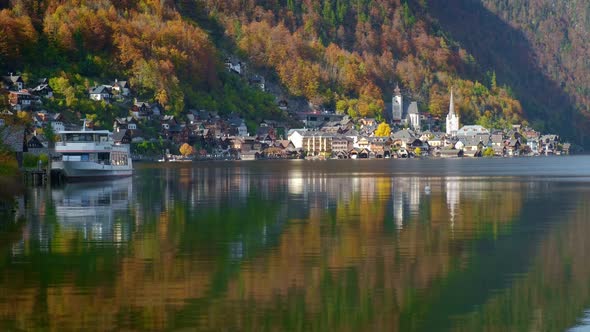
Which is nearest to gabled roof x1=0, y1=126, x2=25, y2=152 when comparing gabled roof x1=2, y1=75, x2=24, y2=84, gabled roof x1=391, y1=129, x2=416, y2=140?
gabled roof x1=2, y1=75, x2=24, y2=84

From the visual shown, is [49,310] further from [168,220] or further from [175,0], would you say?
[175,0]

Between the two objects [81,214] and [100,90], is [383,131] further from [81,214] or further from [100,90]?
[81,214]

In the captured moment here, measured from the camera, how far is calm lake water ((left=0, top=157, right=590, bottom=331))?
18250 millimetres

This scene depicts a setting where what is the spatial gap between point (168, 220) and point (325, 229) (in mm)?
6641

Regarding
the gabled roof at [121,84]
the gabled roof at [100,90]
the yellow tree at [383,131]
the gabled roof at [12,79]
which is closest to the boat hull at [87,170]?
the gabled roof at [12,79]

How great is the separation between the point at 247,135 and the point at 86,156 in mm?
88412

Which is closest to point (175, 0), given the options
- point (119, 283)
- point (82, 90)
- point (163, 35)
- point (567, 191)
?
point (163, 35)

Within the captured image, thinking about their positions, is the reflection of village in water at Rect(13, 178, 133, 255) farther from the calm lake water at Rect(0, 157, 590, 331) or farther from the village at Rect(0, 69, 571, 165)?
the village at Rect(0, 69, 571, 165)

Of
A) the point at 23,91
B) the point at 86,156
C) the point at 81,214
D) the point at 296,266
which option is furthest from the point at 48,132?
the point at 296,266

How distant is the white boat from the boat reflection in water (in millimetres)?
2476

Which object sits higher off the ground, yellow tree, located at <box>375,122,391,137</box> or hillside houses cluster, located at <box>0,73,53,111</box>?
hillside houses cluster, located at <box>0,73,53,111</box>

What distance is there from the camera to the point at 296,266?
23812mm

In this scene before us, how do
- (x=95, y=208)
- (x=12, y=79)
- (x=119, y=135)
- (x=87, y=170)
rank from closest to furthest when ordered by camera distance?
(x=95, y=208), (x=87, y=170), (x=119, y=135), (x=12, y=79)

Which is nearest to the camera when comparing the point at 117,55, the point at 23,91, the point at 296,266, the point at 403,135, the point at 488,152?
the point at 296,266
